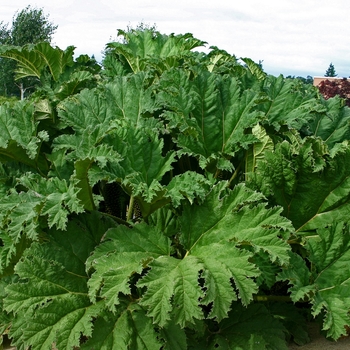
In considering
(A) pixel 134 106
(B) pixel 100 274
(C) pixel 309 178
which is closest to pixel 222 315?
(B) pixel 100 274

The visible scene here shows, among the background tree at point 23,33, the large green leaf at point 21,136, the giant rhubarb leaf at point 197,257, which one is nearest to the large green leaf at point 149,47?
the large green leaf at point 21,136

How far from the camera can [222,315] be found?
2592 mm

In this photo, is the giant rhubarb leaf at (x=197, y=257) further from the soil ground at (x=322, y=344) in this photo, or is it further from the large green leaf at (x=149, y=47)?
the large green leaf at (x=149, y=47)

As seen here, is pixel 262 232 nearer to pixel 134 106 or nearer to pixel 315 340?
pixel 315 340

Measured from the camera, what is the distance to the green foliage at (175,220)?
2.73 meters

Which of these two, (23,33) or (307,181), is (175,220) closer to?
(307,181)

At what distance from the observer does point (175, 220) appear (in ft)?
10.1

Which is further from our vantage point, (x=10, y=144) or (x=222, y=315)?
(x=10, y=144)

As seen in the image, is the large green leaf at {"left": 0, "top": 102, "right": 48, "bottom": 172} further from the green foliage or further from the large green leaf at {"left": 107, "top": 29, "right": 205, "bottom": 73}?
the large green leaf at {"left": 107, "top": 29, "right": 205, "bottom": 73}

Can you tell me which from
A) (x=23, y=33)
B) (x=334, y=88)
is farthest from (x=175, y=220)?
(x=23, y=33)

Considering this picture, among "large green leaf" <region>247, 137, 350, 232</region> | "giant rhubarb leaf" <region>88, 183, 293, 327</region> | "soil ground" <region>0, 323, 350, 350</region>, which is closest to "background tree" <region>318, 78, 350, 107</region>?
"large green leaf" <region>247, 137, 350, 232</region>

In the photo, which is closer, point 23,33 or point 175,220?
point 175,220

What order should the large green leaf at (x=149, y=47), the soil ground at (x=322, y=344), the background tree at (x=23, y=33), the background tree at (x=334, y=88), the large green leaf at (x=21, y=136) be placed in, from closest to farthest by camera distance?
the soil ground at (x=322, y=344) < the large green leaf at (x=21, y=136) < the large green leaf at (x=149, y=47) < the background tree at (x=334, y=88) < the background tree at (x=23, y=33)

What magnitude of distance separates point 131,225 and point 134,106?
894mm
